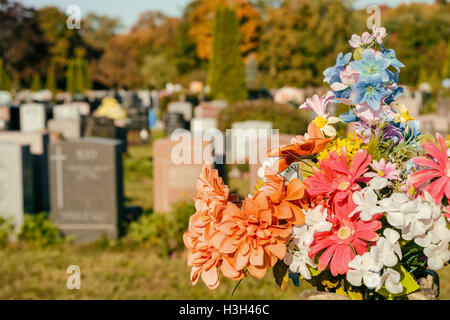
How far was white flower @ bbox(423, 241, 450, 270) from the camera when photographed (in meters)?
1.30

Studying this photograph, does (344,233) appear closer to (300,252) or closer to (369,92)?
(300,252)

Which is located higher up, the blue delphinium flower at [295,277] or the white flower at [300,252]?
the white flower at [300,252]

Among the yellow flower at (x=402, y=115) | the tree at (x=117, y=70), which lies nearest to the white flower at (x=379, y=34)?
the yellow flower at (x=402, y=115)

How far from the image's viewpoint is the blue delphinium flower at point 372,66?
1435 millimetres

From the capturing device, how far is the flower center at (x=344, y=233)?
1330 millimetres

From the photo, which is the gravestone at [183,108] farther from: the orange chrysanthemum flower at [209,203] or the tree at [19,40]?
the tree at [19,40]

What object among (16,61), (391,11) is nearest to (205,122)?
(16,61)

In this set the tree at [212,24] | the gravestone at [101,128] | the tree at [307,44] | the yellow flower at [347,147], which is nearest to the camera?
the yellow flower at [347,147]

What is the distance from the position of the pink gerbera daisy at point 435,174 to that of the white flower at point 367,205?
120mm

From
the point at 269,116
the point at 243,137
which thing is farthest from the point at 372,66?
the point at 269,116

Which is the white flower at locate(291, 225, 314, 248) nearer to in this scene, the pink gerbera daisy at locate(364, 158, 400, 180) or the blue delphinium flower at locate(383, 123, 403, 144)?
the pink gerbera daisy at locate(364, 158, 400, 180)

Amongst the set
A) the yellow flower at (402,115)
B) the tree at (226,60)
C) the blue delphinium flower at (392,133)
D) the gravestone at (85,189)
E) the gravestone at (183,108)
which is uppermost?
the tree at (226,60)

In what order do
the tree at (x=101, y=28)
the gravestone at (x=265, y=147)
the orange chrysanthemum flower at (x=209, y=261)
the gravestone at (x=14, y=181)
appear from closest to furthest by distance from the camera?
1. the orange chrysanthemum flower at (x=209, y=261)
2. the gravestone at (x=14, y=181)
3. the gravestone at (x=265, y=147)
4. the tree at (x=101, y=28)

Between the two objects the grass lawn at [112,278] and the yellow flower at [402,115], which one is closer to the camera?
the yellow flower at [402,115]
